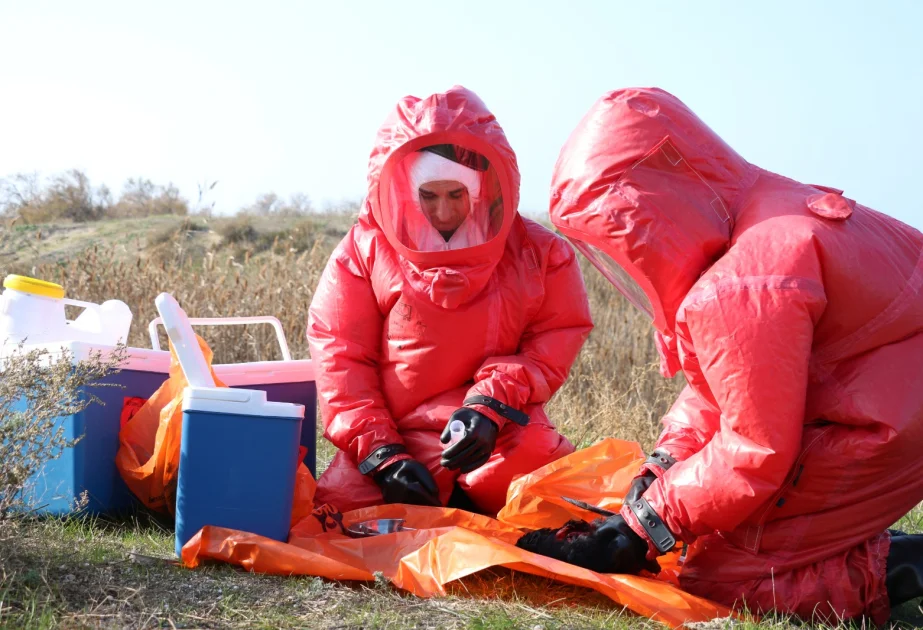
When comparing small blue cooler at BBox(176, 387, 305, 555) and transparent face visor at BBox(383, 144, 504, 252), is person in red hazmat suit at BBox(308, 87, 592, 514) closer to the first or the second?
transparent face visor at BBox(383, 144, 504, 252)

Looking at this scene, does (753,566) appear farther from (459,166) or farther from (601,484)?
(459,166)

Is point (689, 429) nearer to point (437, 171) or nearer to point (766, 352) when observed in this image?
point (766, 352)

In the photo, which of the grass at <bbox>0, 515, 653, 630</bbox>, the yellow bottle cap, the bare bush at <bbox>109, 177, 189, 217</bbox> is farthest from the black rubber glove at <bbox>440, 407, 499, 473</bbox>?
the bare bush at <bbox>109, 177, 189, 217</bbox>

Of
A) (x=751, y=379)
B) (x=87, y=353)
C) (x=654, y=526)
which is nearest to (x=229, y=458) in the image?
(x=87, y=353)

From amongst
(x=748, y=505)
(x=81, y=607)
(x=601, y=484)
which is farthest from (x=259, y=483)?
(x=748, y=505)

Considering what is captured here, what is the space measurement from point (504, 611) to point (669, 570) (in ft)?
2.23

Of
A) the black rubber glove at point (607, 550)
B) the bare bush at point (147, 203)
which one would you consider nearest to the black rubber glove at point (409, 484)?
the black rubber glove at point (607, 550)

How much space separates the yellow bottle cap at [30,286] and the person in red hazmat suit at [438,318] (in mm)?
998

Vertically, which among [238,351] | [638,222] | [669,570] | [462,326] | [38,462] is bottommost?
[238,351]

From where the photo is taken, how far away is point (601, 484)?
3260 millimetres

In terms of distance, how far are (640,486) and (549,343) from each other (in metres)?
0.89

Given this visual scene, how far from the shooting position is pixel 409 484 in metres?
3.23

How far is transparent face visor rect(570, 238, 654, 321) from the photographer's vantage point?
2.60 metres

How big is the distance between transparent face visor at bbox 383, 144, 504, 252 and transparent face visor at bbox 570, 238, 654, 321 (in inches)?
32.2
